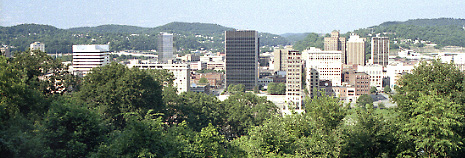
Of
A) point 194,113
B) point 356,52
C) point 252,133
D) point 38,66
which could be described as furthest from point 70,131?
point 356,52

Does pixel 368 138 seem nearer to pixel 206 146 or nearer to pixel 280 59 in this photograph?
pixel 206 146

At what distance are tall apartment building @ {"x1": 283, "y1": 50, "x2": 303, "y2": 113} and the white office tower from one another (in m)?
22.4

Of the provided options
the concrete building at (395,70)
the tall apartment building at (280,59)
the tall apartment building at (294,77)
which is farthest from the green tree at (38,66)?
the tall apartment building at (280,59)

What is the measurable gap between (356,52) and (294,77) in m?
63.9

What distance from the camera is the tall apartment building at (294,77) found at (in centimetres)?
6199

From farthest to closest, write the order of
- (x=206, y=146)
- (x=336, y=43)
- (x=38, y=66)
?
1. (x=336, y=43)
2. (x=38, y=66)
3. (x=206, y=146)

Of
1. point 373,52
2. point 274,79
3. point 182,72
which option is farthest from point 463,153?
point 373,52

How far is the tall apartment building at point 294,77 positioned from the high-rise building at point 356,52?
61.7 meters

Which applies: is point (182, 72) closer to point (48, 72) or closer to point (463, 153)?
point (48, 72)

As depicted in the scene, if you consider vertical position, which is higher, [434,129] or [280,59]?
[280,59]

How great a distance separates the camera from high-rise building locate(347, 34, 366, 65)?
120750 millimetres

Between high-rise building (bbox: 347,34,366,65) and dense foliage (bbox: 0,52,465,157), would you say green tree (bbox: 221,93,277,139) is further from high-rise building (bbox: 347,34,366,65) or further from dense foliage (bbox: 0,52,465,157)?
high-rise building (bbox: 347,34,366,65)

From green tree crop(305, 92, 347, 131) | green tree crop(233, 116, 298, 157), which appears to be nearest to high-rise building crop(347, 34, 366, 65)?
green tree crop(305, 92, 347, 131)

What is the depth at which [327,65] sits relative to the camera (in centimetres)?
9181
